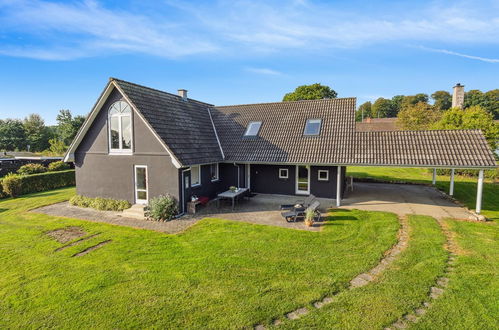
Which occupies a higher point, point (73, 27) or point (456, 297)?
point (73, 27)

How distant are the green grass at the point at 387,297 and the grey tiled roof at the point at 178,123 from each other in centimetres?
881

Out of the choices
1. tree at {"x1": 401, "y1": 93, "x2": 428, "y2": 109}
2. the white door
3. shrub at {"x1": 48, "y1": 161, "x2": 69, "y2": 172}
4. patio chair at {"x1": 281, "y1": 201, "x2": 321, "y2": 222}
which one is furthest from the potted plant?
tree at {"x1": 401, "y1": 93, "x2": 428, "y2": 109}

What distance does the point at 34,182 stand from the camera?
63.6 ft

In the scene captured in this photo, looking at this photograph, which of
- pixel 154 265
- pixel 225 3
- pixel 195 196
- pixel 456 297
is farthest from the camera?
pixel 195 196

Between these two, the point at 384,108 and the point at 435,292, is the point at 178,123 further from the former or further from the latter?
the point at 384,108

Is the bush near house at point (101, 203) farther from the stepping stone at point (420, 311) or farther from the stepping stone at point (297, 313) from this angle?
the stepping stone at point (420, 311)

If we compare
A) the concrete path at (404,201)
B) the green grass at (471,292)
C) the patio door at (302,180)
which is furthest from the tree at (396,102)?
the green grass at (471,292)

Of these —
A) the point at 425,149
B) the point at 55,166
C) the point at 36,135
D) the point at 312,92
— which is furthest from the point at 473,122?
the point at 36,135

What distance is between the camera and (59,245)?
9.03m

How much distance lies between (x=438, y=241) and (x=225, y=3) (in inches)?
484

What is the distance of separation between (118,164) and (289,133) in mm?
10109

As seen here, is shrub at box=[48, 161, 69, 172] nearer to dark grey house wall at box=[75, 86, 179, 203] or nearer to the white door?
dark grey house wall at box=[75, 86, 179, 203]

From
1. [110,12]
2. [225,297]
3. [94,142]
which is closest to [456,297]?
[225,297]

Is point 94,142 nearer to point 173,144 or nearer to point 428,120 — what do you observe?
point 173,144
